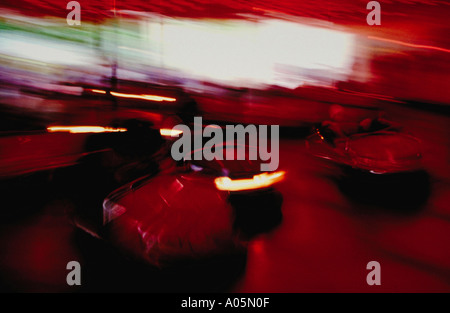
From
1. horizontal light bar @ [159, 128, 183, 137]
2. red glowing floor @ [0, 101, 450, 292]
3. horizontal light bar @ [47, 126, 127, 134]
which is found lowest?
red glowing floor @ [0, 101, 450, 292]

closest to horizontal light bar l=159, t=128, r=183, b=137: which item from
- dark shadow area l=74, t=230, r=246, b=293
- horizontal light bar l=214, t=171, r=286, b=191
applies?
horizontal light bar l=214, t=171, r=286, b=191

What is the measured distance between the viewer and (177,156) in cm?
358

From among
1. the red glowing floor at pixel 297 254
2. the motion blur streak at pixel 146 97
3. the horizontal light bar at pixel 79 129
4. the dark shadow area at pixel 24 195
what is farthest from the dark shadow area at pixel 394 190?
the motion blur streak at pixel 146 97

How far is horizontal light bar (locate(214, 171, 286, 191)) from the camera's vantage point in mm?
2754

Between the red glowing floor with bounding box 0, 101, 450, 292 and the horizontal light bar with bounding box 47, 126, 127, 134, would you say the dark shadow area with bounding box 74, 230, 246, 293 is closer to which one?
the red glowing floor with bounding box 0, 101, 450, 292

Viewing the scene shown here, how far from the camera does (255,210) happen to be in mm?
2939

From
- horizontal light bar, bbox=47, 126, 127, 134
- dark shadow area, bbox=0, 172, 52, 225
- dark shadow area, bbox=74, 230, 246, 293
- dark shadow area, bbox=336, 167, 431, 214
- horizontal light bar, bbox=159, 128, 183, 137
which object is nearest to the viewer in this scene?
dark shadow area, bbox=74, 230, 246, 293

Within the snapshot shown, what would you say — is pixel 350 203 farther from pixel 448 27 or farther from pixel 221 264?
pixel 448 27

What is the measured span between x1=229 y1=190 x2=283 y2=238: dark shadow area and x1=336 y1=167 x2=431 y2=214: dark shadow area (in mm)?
1373

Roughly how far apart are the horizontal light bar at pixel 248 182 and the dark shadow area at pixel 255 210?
2.5 inches

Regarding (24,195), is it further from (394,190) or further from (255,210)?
(394,190)

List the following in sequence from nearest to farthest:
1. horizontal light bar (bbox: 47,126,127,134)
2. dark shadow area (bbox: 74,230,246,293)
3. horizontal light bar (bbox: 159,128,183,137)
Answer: dark shadow area (bbox: 74,230,246,293), horizontal light bar (bbox: 159,128,183,137), horizontal light bar (bbox: 47,126,127,134)
